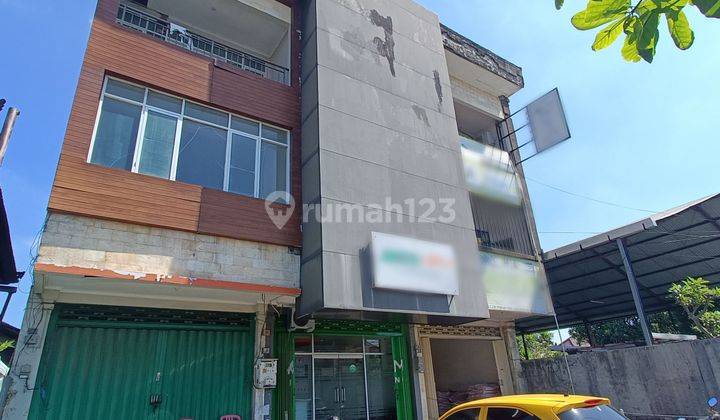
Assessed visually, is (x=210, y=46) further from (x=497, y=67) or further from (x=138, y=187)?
(x=497, y=67)

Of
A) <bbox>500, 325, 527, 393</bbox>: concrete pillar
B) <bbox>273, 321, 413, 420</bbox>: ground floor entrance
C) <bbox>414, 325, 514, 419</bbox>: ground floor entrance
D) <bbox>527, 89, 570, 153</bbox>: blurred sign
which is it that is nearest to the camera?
<bbox>273, 321, 413, 420</bbox>: ground floor entrance

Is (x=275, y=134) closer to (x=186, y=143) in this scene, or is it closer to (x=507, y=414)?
(x=186, y=143)

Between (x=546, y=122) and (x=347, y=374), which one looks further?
(x=546, y=122)

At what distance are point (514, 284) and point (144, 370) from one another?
874 centimetres

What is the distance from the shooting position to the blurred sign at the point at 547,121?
12.8m

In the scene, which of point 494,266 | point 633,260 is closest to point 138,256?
point 494,266

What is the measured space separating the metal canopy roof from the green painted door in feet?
28.7

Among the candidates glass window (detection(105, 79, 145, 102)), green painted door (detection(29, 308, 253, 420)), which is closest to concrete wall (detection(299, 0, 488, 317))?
green painted door (detection(29, 308, 253, 420))

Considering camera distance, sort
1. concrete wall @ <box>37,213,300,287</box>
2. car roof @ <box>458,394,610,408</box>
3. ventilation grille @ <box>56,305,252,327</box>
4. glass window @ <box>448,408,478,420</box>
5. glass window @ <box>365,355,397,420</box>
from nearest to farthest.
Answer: car roof @ <box>458,394,610,408</box>
glass window @ <box>448,408,478,420</box>
concrete wall @ <box>37,213,300,287</box>
ventilation grille @ <box>56,305,252,327</box>
glass window @ <box>365,355,397,420</box>

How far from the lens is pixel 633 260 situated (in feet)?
43.8

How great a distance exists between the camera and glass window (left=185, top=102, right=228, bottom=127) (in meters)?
8.48

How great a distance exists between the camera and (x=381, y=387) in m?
9.77

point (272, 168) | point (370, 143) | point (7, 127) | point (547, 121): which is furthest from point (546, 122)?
point (7, 127)

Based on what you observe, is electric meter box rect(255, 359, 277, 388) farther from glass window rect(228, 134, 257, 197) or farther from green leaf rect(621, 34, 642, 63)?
green leaf rect(621, 34, 642, 63)
